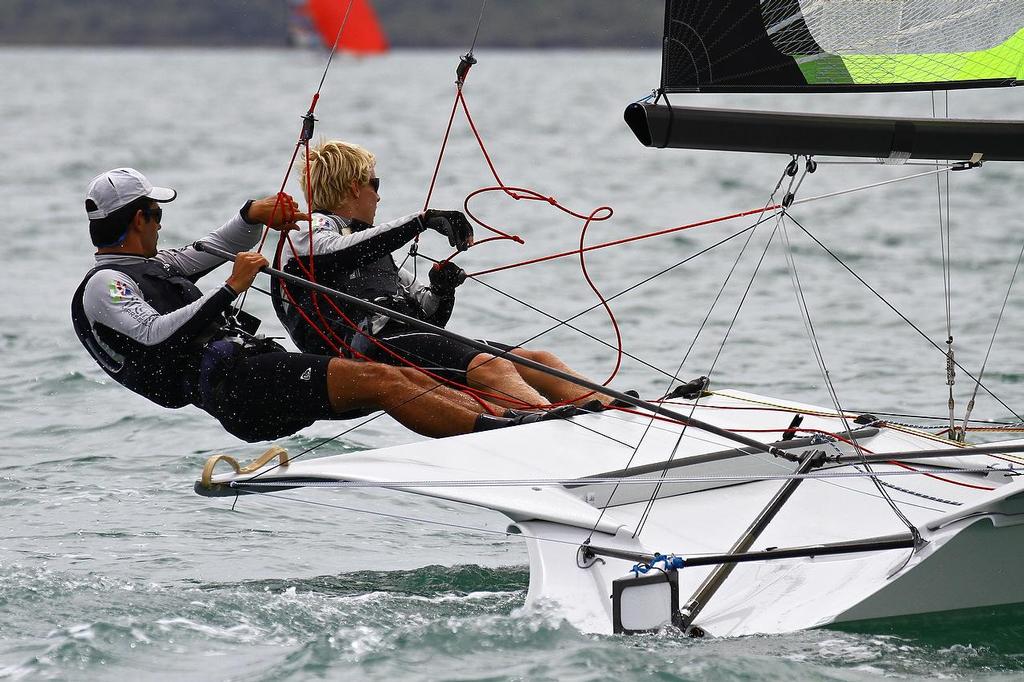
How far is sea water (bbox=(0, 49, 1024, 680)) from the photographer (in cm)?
293

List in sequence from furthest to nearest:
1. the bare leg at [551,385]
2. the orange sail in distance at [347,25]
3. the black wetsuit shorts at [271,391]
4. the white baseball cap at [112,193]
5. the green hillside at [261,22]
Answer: the green hillside at [261,22] → the orange sail in distance at [347,25] → the bare leg at [551,385] → the white baseball cap at [112,193] → the black wetsuit shorts at [271,391]

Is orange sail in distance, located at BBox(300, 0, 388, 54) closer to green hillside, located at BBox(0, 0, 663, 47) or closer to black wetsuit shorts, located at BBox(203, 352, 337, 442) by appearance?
green hillside, located at BBox(0, 0, 663, 47)

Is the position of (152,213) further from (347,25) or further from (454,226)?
(347,25)

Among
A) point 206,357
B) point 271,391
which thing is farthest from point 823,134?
point 206,357

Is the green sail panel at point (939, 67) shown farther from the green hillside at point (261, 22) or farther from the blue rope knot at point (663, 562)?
the green hillside at point (261, 22)

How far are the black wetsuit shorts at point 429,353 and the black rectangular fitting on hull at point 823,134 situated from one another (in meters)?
0.92

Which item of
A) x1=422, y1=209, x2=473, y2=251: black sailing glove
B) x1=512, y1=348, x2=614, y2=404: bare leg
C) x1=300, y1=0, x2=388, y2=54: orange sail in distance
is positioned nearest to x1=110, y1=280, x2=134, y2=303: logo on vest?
x1=422, y1=209, x2=473, y2=251: black sailing glove

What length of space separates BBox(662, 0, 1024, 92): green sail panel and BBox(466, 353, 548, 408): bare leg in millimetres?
Result: 984

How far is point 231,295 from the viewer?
11.1ft

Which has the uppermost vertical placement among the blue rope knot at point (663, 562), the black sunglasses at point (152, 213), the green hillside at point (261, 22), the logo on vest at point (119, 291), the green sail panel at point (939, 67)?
the green hillside at point (261, 22)

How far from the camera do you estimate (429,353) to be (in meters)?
3.82

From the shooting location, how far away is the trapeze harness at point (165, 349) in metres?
3.64

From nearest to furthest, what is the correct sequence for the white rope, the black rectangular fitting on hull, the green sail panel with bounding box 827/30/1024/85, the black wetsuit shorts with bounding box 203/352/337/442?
the black rectangular fitting on hull, the white rope, the green sail panel with bounding box 827/30/1024/85, the black wetsuit shorts with bounding box 203/352/337/442

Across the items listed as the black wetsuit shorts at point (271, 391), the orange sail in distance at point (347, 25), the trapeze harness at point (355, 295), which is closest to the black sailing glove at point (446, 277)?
the trapeze harness at point (355, 295)
